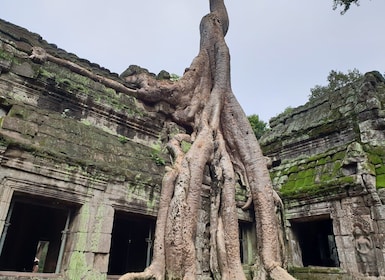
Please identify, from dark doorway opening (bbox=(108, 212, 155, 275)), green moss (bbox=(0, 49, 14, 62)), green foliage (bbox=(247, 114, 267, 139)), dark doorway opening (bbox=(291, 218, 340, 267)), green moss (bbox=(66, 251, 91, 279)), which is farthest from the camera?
green foliage (bbox=(247, 114, 267, 139))

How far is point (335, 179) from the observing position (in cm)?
578

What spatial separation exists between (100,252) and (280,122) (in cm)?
644

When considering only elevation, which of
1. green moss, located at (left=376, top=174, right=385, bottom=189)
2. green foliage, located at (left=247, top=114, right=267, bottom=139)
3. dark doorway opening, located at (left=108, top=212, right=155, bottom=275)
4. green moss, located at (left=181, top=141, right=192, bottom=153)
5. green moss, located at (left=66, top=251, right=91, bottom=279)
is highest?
green foliage, located at (left=247, top=114, right=267, bottom=139)

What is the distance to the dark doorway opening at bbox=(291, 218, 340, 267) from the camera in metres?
7.01

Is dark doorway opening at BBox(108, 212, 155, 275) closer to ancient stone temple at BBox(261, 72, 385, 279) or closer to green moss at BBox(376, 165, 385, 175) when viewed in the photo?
ancient stone temple at BBox(261, 72, 385, 279)

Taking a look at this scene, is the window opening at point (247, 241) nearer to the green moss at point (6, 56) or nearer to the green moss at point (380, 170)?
the green moss at point (380, 170)

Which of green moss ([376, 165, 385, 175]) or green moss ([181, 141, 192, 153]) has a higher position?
green moss ([181, 141, 192, 153])

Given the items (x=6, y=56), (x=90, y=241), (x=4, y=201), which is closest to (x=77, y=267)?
(x=90, y=241)

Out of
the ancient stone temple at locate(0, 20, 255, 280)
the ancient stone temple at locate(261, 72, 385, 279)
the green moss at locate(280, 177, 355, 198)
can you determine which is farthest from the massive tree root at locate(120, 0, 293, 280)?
the ancient stone temple at locate(261, 72, 385, 279)

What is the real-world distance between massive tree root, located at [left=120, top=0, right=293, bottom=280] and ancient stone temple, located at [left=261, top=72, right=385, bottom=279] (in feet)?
3.93

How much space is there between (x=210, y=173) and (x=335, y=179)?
2.51m

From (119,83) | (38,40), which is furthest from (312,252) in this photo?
(38,40)

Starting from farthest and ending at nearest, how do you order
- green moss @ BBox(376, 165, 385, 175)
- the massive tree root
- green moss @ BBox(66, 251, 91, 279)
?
1. green moss @ BBox(376, 165, 385, 175)
2. the massive tree root
3. green moss @ BBox(66, 251, 91, 279)

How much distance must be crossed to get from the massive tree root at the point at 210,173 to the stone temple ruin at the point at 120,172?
313 millimetres
